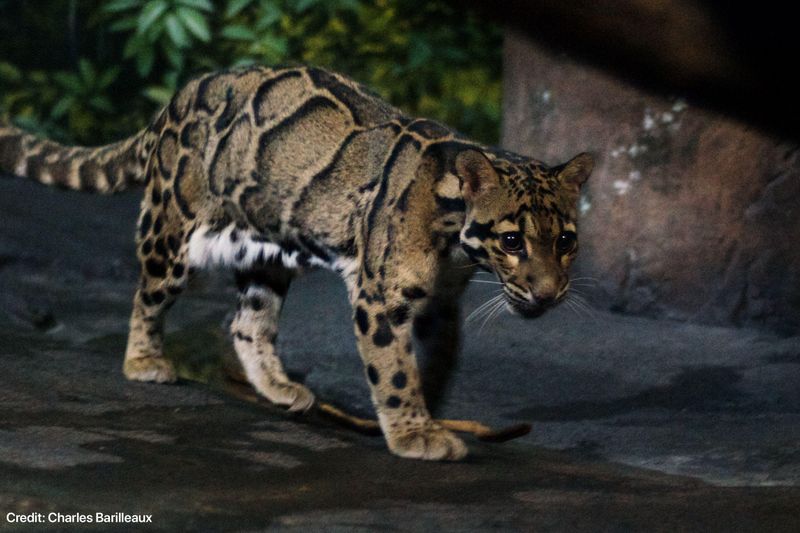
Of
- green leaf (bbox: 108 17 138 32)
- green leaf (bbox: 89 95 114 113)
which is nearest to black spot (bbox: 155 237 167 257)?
green leaf (bbox: 108 17 138 32)

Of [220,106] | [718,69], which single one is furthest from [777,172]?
[220,106]

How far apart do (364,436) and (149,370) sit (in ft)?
3.60

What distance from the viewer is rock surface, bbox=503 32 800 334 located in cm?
741

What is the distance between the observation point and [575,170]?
5062 mm

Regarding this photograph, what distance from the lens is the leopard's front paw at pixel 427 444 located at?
509 cm

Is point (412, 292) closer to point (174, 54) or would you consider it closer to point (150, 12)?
point (150, 12)

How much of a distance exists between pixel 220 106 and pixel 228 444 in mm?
1618

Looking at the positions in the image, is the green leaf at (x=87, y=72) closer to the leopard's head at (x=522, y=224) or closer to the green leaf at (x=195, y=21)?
the green leaf at (x=195, y=21)

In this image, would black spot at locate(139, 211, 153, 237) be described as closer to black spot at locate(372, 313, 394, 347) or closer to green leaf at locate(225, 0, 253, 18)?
black spot at locate(372, 313, 394, 347)

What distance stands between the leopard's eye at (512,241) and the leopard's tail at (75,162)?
2.17m

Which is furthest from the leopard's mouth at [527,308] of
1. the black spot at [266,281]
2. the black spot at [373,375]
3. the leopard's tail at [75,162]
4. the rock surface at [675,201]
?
the rock surface at [675,201]

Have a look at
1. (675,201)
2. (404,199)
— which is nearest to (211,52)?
(675,201)

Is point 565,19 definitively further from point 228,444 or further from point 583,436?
point 228,444

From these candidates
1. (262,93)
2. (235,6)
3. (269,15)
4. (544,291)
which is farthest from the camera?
(269,15)
